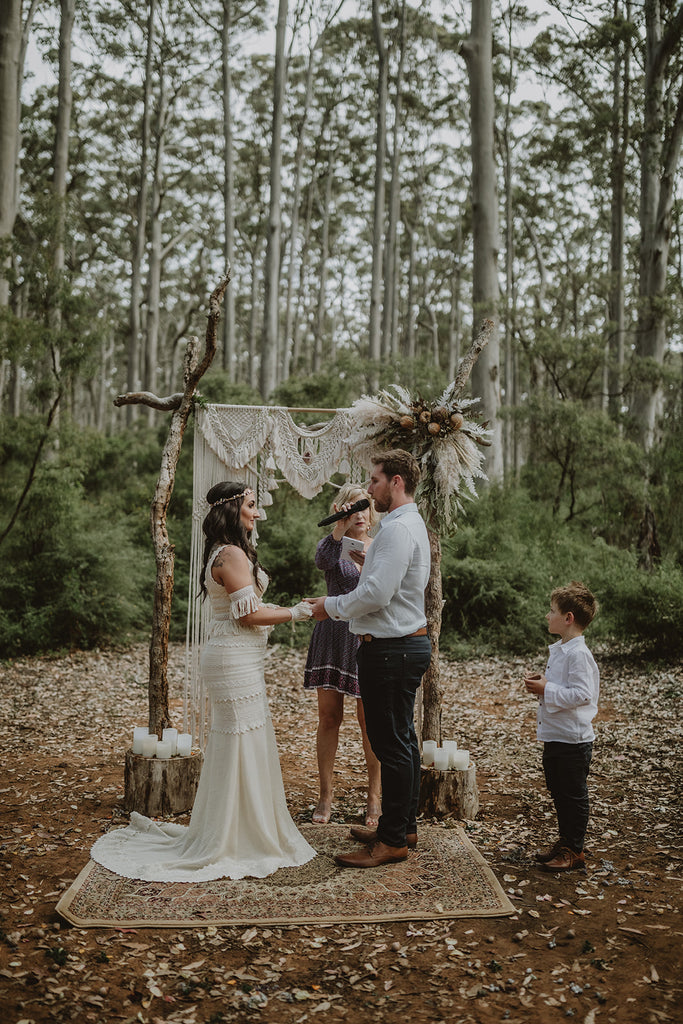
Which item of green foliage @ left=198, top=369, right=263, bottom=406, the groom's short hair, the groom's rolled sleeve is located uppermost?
green foliage @ left=198, top=369, right=263, bottom=406

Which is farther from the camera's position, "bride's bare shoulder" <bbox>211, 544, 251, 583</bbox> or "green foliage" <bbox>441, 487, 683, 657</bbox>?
"green foliage" <bbox>441, 487, 683, 657</bbox>

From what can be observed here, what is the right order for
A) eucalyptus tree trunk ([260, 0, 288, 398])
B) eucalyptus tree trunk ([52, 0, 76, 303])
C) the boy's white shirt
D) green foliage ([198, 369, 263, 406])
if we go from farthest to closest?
eucalyptus tree trunk ([260, 0, 288, 398]) < eucalyptus tree trunk ([52, 0, 76, 303]) < green foliage ([198, 369, 263, 406]) < the boy's white shirt

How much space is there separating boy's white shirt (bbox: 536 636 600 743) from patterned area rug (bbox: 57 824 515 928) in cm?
73

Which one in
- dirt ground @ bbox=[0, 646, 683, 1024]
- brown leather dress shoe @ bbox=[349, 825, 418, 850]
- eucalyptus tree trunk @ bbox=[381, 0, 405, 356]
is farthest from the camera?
eucalyptus tree trunk @ bbox=[381, 0, 405, 356]

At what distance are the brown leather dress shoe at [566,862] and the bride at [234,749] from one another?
3.76 ft

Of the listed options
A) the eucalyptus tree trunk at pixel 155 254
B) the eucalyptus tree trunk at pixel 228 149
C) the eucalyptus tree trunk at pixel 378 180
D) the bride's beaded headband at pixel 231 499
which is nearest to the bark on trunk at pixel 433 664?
the bride's beaded headband at pixel 231 499

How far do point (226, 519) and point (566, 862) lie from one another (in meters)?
2.31

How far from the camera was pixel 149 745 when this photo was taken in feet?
16.3

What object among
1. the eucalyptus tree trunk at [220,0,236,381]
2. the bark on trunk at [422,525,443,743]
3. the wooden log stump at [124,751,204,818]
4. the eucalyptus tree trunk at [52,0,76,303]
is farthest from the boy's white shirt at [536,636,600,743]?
the eucalyptus tree trunk at [220,0,236,381]

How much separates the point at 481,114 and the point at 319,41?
12.8 meters

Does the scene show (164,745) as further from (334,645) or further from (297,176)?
(297,176)

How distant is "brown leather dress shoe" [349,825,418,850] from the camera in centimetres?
434

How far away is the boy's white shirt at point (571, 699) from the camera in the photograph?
4.11 metres

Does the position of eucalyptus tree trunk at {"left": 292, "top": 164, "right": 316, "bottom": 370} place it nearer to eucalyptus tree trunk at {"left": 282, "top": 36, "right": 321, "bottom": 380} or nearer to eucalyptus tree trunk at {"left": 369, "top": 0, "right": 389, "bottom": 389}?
eucalyptus tree trunk at {"left": 282, "top": 36, "right": 321, "bottom": 380}
